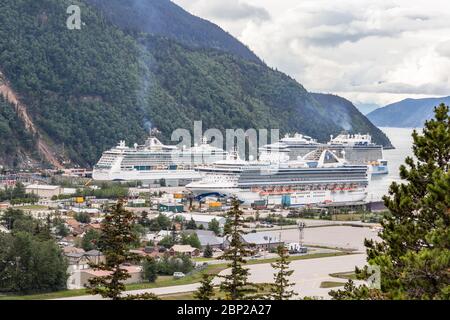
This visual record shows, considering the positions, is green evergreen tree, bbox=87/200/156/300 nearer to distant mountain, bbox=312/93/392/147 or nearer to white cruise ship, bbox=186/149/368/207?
white cruise ship, bbox=186/149/368/207

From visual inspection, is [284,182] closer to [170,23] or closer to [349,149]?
[349,149]

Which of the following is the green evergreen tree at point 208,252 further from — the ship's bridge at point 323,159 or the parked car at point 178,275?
the ship's bridge at point 323,159

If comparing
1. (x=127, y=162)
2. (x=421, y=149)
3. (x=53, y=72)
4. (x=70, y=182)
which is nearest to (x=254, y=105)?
(x=53, y=72)

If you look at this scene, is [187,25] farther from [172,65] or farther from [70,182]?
[70,182]

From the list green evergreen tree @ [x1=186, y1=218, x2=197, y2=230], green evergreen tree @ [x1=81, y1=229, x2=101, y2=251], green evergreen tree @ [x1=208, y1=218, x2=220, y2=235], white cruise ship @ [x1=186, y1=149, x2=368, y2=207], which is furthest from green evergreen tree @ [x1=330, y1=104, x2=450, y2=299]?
white cruise ship @ [x1=186, y1=149, x2=368, y2=207]

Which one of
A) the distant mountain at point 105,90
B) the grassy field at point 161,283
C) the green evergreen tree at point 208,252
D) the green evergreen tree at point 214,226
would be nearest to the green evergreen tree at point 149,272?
the grassy field at point 161,283

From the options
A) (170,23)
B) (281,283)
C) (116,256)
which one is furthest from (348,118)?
(116,256)
